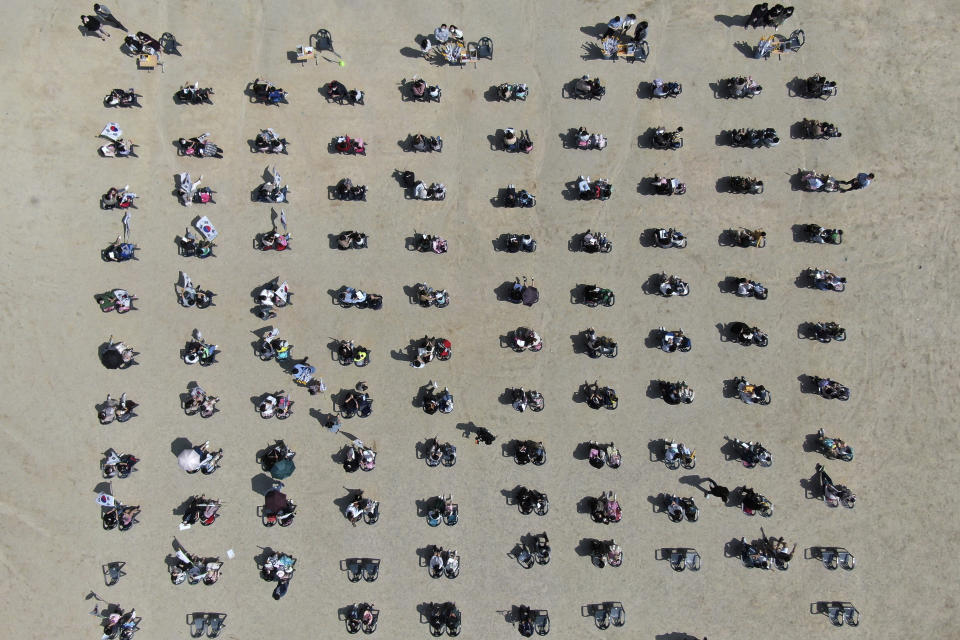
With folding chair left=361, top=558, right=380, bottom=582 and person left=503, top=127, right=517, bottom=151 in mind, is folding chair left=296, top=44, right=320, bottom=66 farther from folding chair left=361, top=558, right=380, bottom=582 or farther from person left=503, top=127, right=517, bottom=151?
folding chair left=361, top=558, right=380, bottom=582

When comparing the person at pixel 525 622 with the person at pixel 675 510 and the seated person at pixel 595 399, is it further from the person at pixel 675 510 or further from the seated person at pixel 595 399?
the seated person at pixel 595 399

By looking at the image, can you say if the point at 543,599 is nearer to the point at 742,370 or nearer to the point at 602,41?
the point at 742,370

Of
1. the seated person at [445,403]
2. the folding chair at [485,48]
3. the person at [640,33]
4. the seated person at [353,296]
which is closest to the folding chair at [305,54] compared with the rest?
the folding chair at [485,48]

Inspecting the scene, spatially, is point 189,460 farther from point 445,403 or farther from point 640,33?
point 640,33

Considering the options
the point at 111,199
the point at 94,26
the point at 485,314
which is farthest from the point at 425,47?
the point at 111,199

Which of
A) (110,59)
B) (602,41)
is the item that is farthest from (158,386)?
(602,41)

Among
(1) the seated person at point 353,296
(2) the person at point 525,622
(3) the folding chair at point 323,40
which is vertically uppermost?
(3) the folding chair at point 323,40

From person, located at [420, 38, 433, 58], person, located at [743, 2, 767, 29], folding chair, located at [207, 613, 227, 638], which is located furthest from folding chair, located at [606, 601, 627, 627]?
person, located at [743, 2, 767, 29]

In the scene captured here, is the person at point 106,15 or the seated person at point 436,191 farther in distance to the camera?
the seated person at point 436,191
